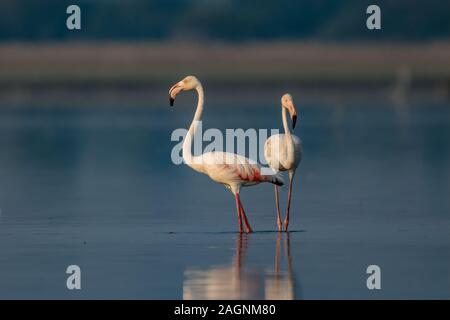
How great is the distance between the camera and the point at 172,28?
154 metres

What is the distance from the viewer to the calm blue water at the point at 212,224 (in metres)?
10.8

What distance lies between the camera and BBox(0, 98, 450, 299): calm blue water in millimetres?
10828

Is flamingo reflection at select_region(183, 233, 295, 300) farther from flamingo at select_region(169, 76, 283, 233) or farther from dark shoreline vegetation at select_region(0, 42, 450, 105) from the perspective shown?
dark shoreline vegetation at select_region(0, 42, 450, 105)

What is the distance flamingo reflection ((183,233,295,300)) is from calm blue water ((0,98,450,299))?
0.01 m

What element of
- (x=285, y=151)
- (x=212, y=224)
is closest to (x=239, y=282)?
(x=212, y=224)

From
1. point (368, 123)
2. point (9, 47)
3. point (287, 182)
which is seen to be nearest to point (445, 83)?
point (368, 123)

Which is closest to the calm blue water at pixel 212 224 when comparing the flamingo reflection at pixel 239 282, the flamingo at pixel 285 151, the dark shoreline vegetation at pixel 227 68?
the flamingo reflection at pixel 239 282

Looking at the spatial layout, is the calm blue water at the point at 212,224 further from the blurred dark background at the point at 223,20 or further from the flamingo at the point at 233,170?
the blurred dark background at the point at 223,20

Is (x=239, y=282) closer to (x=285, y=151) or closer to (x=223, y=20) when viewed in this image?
(x=285, y=151)

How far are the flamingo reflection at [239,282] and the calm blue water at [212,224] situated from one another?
1 cm

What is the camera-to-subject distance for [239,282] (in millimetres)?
10828

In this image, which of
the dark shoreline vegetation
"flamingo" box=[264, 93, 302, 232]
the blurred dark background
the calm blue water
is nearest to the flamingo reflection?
the calm blue water
